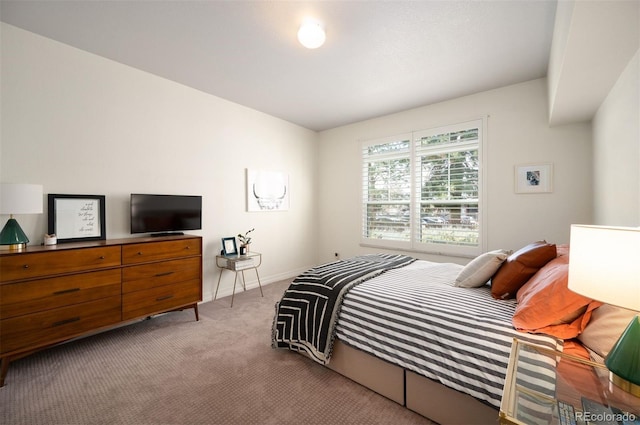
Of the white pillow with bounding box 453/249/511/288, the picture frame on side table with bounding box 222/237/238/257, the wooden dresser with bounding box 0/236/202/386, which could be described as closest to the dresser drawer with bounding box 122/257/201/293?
the wooden dresser with bounding box 0/236/202/386

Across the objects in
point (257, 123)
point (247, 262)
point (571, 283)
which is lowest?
point (247, 262)

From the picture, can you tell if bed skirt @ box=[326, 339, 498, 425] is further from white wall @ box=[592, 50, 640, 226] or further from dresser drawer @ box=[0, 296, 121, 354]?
dresser drawer @ box=[0, 296, 121, 354]

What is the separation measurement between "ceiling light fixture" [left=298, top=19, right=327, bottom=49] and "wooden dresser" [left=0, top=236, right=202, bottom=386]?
7.40ft

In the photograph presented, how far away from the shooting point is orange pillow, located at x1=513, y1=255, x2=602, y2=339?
1262 mm

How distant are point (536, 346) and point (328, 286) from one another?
1.26 metres

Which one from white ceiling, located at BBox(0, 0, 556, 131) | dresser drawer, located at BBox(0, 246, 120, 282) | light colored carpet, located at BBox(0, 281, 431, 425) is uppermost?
white ceiling, located at BBox(0, 0, 556, 131)

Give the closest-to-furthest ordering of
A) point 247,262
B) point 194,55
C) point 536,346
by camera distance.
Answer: point 536,346, point 194,55, point 247,262

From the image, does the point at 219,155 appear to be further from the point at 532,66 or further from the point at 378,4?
the point at 532,66

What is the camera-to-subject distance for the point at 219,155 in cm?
371

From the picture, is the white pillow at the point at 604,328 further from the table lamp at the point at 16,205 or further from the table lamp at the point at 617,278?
the table lamp at the point at 16,205

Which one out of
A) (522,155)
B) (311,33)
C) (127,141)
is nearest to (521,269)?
(522,155)

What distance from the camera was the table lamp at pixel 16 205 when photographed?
75.4 inches

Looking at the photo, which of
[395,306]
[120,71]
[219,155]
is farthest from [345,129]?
[395,306]

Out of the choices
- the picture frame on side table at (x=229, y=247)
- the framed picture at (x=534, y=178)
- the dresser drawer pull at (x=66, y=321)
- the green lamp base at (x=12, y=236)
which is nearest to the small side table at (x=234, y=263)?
the picture frame on side table at (x=229, y=247)
